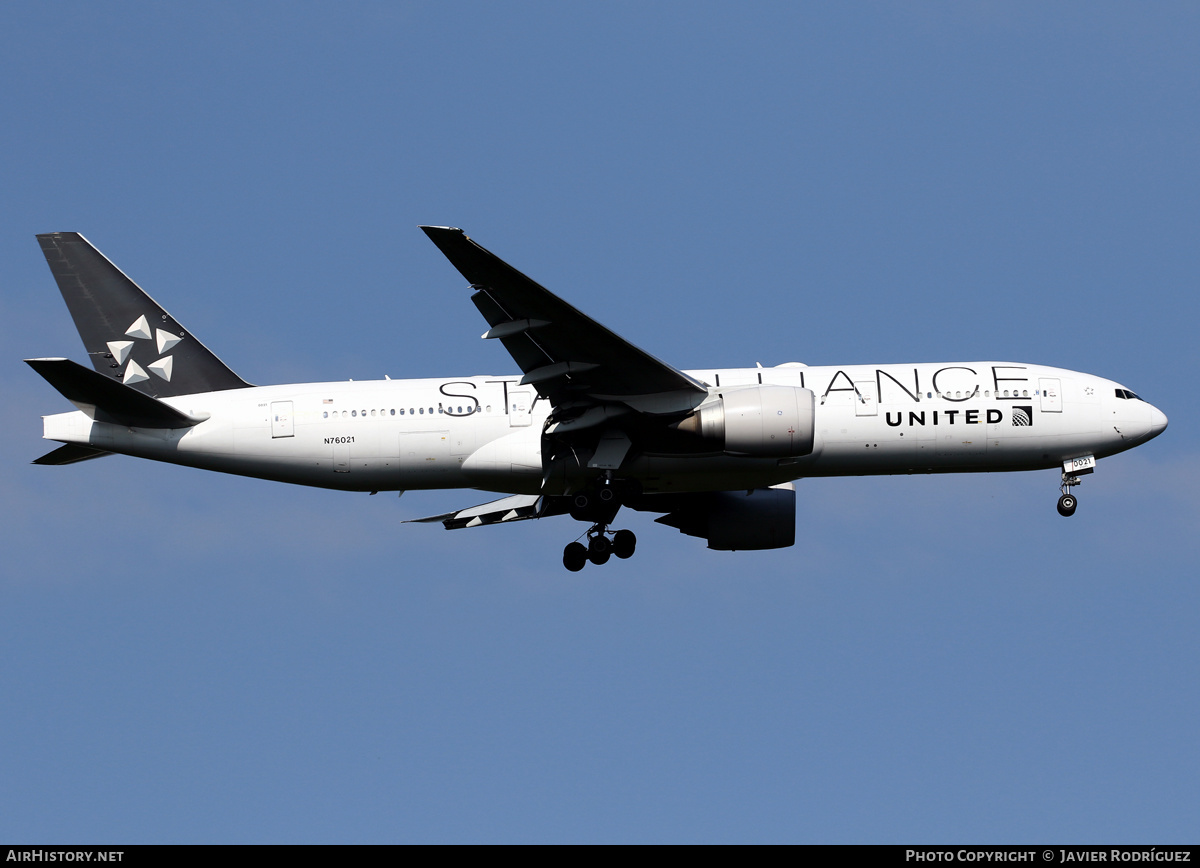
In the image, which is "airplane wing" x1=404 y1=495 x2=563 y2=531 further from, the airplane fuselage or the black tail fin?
the black tail fin

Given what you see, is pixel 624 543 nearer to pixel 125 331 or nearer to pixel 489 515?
pixel 489 515

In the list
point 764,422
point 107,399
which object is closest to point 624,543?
point 764,422

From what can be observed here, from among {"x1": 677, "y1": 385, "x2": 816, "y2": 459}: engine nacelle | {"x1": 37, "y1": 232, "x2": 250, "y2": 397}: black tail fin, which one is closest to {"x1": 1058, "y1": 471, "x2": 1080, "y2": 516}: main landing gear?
{"x1": 677, "y1": 385, "x2": 816, "y2": 459}: engine nacelle

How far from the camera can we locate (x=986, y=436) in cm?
3353

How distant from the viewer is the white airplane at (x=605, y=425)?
104ft

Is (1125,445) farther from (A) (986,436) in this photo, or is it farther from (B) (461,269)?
(B) (461,269)

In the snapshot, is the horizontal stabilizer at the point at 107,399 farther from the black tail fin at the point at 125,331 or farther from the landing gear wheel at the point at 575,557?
the landing gear wheel at the point at 575,557

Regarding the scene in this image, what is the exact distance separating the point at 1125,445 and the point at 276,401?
21.4 meters

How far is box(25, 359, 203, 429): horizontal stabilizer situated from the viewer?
1217 inches

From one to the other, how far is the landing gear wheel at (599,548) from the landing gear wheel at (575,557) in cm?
19

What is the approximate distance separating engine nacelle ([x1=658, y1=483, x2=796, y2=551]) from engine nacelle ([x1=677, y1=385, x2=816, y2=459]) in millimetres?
5262
